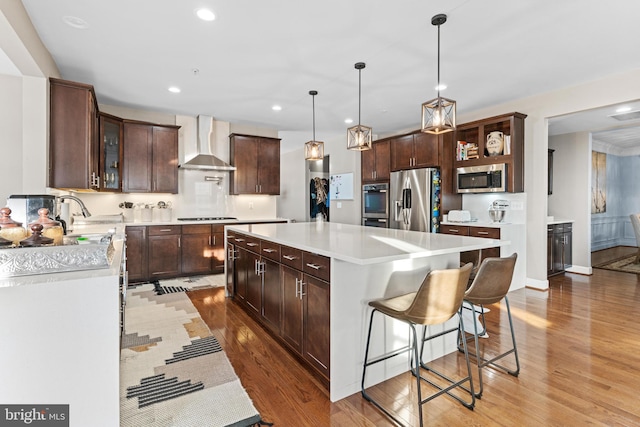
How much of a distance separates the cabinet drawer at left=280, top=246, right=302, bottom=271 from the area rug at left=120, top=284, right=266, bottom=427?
82 centimetres

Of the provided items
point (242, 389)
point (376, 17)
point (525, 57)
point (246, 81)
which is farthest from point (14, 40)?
point (525, 57)

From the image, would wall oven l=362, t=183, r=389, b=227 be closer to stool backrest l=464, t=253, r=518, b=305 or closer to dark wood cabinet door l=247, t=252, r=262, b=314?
dark wood cabinet door l=247, t=252, r=262, b=314

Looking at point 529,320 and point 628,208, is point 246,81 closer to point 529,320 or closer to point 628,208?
point 529,320

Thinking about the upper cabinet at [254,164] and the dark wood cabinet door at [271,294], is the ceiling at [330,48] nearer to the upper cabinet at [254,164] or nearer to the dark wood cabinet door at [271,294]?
the upper cabinet at [254,164]

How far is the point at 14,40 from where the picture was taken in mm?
2312

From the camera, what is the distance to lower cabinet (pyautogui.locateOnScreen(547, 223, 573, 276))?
16.0ft

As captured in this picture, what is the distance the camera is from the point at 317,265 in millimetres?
2059

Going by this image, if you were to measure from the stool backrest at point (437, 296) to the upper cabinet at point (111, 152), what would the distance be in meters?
4.51

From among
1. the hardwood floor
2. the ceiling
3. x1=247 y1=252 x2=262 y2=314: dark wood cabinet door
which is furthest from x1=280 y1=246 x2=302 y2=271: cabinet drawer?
the ceiling

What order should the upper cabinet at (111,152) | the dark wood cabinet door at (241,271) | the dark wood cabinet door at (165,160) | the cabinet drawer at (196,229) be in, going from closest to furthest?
the dark wood cabinet door at (241,271) → the upper cabinet at (111,152) → the cabinet drawer at (196,229) → the dark wood cabinet door at (165,160)

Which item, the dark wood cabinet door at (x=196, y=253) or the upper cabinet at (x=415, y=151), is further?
the upper cabinet at (x=415, y=151)

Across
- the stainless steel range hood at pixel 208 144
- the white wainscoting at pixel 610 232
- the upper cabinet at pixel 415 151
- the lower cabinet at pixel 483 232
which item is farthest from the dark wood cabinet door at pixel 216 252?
A: the white wainscoting at pixel 610 232

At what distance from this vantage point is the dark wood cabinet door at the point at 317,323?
1971mm

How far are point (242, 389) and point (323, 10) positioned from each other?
2.75m
